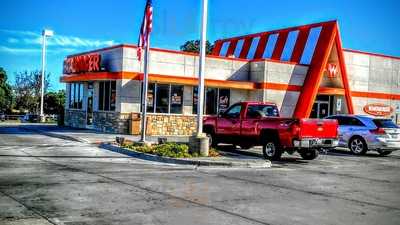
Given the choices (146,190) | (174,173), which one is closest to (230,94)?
(174,173)

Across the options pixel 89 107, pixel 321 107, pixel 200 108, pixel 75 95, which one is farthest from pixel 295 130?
pixel 75 95

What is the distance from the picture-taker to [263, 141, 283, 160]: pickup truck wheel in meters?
16.8

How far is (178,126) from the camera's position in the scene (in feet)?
89.5

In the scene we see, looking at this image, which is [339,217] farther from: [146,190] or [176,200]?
[146,190]

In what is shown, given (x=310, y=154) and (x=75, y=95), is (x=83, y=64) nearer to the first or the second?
(x=75, y=95)

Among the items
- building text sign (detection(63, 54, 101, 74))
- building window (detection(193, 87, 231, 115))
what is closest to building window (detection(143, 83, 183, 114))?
building window (detection(193, 87, 231, 115))

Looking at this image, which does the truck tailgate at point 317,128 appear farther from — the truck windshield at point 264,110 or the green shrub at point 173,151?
the green shrub at point 173,151

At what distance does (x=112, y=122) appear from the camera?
26.5 meters

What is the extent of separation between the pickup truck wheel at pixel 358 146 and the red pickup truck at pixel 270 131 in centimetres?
384

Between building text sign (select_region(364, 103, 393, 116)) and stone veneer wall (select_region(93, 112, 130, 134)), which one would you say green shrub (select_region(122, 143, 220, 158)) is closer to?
stone veneer wall (select_region(93, 112, 130, 134))

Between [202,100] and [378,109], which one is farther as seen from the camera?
[378,109]

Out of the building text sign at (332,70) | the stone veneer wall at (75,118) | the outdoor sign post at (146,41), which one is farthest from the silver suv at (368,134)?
the stone veneer wall at (75,118)

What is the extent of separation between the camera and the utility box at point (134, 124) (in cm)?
2575

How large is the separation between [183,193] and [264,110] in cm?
977
